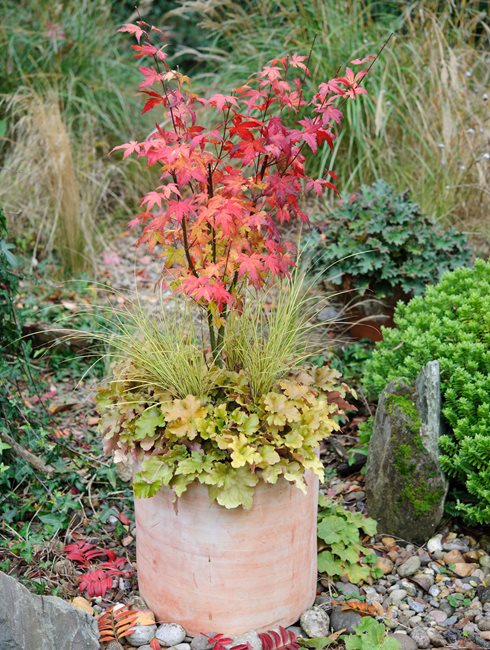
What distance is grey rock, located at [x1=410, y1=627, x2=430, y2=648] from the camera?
2.33 meters

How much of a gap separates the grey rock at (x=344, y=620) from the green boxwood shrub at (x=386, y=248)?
68.5 inches

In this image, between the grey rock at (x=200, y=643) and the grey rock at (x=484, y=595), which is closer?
the grey rock at (x=200, y=643)

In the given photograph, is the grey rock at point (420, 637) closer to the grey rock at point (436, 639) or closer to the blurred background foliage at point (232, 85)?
the grey rock at point (436, 639)

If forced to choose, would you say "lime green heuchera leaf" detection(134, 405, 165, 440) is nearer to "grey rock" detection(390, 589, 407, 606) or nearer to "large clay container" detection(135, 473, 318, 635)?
"large clay container" detection(135, 473, 318, 635)

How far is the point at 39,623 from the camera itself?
78.6 inches

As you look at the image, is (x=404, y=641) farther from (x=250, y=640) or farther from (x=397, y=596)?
(x=250, y=640)

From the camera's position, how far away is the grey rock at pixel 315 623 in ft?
7.73

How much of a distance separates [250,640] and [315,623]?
0.75ft

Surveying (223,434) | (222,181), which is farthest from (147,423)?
(222,181)

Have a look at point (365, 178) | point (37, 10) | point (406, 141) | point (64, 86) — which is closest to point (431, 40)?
point (406, 141)

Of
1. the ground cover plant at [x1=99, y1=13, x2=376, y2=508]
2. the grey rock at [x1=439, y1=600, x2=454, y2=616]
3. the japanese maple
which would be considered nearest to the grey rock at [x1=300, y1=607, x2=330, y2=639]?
the grey rock at [x1=439, y1=600, x2=454, y2=616]

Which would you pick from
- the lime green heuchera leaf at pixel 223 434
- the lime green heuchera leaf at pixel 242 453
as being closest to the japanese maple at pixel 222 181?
the lime green heuchera leaf at pixel 223 434

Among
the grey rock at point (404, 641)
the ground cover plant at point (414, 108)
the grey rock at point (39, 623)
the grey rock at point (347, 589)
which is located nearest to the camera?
the grey rock at point (39, 623)

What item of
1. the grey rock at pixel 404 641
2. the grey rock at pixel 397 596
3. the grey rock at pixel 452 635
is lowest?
the grey rock at pixel 397 596
